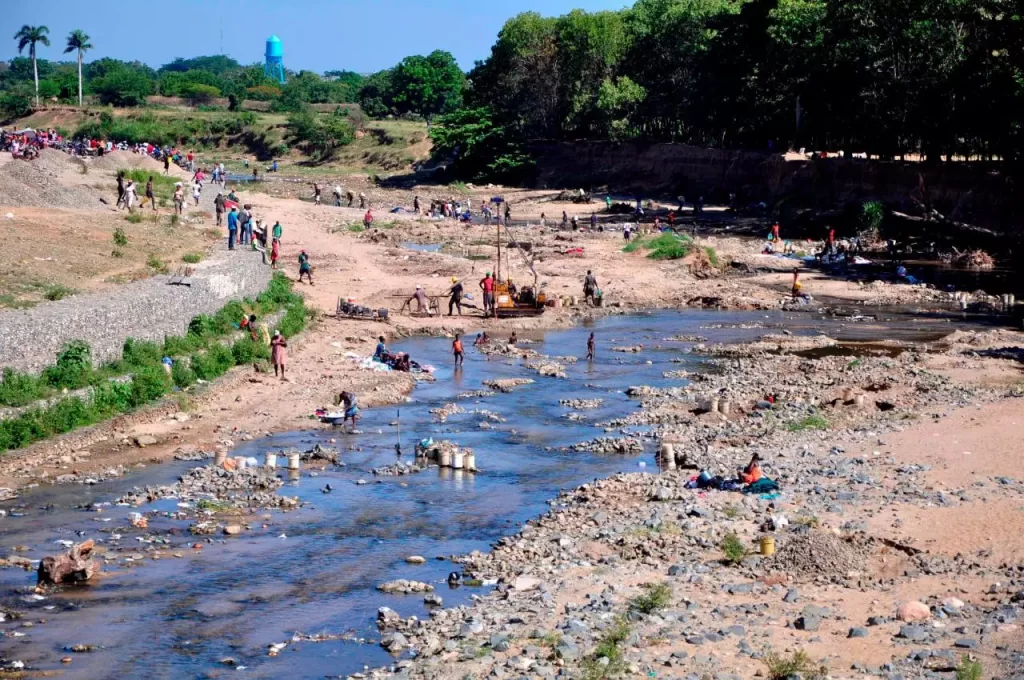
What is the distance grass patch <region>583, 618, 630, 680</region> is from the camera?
46.2ft

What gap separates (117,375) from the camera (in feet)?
87.4

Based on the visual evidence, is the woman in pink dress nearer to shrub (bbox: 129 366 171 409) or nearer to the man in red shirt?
shrub (bbox: 129 366 171 409)

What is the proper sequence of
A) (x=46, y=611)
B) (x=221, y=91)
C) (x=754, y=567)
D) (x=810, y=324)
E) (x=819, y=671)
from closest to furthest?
(x=819, y=671) → (x=46, y=611) → (x=754, y=567) → (x=810, y=324) → (x=221, y=91)

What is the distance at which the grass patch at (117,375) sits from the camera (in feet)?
78.4

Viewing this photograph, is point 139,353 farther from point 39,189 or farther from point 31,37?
point 31,37

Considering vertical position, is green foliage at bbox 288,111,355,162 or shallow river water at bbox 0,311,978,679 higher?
green foliage at bbox 288,111,355,162

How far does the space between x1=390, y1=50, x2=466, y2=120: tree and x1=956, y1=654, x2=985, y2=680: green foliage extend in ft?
377

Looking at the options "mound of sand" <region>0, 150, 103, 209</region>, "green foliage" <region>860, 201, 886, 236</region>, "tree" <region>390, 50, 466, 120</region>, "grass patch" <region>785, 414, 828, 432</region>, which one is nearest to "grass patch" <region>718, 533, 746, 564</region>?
"grass patch" <region>785, 414, 828, 432</region>

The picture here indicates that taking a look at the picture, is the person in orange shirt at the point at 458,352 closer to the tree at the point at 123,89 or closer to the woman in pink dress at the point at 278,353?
the woman in pink dress at the point at 278,353

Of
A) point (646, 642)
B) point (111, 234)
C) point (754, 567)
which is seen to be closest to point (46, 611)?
point (646, 642)

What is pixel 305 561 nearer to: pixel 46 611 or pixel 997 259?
pixel 46 611

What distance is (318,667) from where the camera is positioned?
15.2 m

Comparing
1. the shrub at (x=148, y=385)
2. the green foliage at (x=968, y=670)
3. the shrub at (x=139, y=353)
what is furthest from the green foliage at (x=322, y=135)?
the green foliage at (x=968, y=670)

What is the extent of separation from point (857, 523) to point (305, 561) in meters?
8.40
